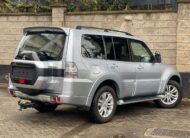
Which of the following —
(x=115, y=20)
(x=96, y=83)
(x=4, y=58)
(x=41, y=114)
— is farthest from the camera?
(x=4, y=58)

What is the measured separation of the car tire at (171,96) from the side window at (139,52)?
113 cm

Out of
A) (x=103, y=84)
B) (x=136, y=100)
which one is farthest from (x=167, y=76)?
(x=103, y=84)

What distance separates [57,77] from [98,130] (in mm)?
1282

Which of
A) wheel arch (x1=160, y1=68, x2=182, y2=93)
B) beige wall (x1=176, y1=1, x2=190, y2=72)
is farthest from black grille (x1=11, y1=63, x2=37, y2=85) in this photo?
beige wall (x1=176, y1=1, x2=190, y2=72)

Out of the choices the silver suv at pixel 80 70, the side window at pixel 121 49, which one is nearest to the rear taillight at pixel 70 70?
the silver suv at pixel 80 70

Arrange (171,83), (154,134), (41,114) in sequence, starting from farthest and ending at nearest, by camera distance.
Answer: (171,83)
(41,114)
(154,134)

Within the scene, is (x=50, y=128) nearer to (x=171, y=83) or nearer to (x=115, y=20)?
(x=171, y=83)

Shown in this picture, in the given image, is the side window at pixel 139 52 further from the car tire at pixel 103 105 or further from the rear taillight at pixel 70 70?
the rear taillight at pixel 70 70

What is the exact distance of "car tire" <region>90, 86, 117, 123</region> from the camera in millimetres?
7945

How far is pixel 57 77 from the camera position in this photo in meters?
7.50

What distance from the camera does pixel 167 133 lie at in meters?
7.48

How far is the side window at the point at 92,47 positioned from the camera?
7887 mm

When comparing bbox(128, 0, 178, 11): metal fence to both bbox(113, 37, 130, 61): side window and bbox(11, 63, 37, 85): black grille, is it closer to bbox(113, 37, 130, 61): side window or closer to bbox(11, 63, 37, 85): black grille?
bbox(113, 37, 130, 61): side window

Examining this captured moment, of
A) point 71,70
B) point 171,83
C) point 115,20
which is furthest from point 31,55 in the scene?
point 115,20
